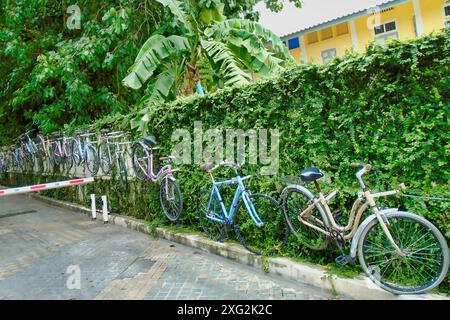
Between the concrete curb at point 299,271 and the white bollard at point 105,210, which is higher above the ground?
the white bollard at point 105,210

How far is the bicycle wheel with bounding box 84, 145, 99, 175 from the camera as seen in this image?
9344 millimetres

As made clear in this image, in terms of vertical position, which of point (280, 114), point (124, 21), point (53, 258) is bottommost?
point (53, 258)

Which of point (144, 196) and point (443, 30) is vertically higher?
point (443, 30)

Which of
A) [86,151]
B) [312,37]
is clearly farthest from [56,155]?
[312,37]

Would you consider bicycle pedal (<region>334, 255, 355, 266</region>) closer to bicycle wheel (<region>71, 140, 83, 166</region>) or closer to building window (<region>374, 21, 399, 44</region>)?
bicycle wheel (<region>71, 140, 83, 166</region>)

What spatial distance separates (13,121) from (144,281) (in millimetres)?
12821

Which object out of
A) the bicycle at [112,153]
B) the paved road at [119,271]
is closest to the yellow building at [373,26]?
the bicycle at [112,153]

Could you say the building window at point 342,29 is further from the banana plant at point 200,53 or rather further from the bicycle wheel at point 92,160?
the bicycle wheel at point 92,160

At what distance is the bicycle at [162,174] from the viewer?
6441mm

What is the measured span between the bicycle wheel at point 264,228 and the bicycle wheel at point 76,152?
643 centimetres

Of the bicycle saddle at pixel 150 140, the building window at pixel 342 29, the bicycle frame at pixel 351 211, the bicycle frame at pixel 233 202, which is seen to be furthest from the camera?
the building window at pixel 342 29

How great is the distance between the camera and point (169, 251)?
577 cm
